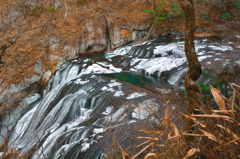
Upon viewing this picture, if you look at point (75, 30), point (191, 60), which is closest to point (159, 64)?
point (75, 30)

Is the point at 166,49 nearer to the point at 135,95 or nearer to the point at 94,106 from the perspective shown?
the point at 135,95

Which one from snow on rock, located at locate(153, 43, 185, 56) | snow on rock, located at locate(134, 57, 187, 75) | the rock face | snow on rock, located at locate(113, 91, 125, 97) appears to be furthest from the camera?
the rock face

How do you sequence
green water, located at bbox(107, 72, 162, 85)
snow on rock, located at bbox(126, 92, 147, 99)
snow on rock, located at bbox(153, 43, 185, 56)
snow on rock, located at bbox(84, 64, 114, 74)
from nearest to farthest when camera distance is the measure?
1. snow on rock, located at bbox(126, 92, 147, 99)
2. green water, located at bbox(107, 72, 162, 85)
3. snow on rock, located at bbox(84, 64, 114, 74)
4. snow on rock, located at bbox(153, 43, 185, 56)

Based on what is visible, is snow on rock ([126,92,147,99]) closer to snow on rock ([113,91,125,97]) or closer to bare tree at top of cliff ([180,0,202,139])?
snow on rock ([113,91,125,97])

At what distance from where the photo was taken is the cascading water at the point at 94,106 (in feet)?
11.4

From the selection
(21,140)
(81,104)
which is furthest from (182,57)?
(21,140)

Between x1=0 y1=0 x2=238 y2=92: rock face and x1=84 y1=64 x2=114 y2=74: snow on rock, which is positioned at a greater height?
x1=0 y1=0 x2=238 y2=92: rock face

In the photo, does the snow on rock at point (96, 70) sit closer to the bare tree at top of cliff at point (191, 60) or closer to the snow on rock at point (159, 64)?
the snow on rock at point (159, 64)

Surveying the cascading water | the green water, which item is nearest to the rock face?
the cascading water

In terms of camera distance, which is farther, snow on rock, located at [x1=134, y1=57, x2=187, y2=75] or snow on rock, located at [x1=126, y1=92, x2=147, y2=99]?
snow on rock, located at [x1=134, y1=57, x2=187, y2=75]

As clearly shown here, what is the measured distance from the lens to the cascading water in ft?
11.4

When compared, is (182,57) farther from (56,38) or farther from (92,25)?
(56,38)

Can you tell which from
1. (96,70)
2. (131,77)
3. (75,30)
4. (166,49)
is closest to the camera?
(131,77)

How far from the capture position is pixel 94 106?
5129 mm
